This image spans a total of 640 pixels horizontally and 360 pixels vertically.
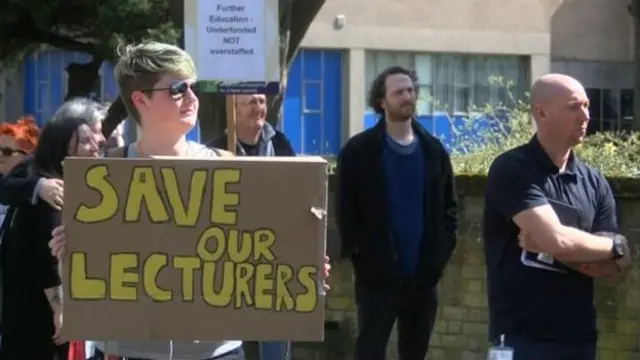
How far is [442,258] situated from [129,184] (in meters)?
3.67

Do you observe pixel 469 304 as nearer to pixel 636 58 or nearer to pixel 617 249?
pixel 617 249

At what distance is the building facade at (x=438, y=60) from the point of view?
3061cm

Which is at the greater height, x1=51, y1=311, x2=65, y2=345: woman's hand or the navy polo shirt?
the navy polo shirt

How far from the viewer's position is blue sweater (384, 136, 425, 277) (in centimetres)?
720

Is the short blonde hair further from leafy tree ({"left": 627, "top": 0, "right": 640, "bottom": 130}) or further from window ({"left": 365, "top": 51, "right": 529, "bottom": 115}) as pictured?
leafy tree ({"left": 627, "top": 0, "right": 640, "bottom": 130})

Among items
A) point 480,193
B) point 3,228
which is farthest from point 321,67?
point 3,228

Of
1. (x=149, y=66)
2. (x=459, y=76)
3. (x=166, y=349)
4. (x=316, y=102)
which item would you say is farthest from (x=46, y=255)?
(x=459, y=76)

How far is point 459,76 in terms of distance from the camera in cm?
3328

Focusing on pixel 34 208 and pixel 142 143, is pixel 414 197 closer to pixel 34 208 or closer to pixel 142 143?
pixel 34 208

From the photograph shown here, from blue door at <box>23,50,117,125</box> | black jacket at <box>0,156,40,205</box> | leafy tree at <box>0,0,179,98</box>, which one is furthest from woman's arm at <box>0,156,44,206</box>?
blue door at <box>23,50,117,125</box>

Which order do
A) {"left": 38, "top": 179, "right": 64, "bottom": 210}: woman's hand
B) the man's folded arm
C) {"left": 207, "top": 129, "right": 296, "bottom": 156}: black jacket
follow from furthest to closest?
1. {"left": 207, "top": 129, "right": 296, "bottom": 156}: black jacket
2. {"left": 38, "top": 179, "right": 64, "bottom": 210}: woman's hand
3. the man's folded arm

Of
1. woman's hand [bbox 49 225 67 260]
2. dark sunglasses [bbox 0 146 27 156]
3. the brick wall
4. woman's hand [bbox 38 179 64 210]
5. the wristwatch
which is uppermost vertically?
dark sunglasses [bbox 0 146 27 156]

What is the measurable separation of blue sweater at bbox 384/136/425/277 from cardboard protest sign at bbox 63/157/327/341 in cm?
335

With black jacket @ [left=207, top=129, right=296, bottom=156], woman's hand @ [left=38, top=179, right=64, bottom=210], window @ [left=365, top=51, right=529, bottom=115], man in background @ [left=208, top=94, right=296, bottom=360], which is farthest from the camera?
window @ [left=365, top=51, right=529, bottom=115]
